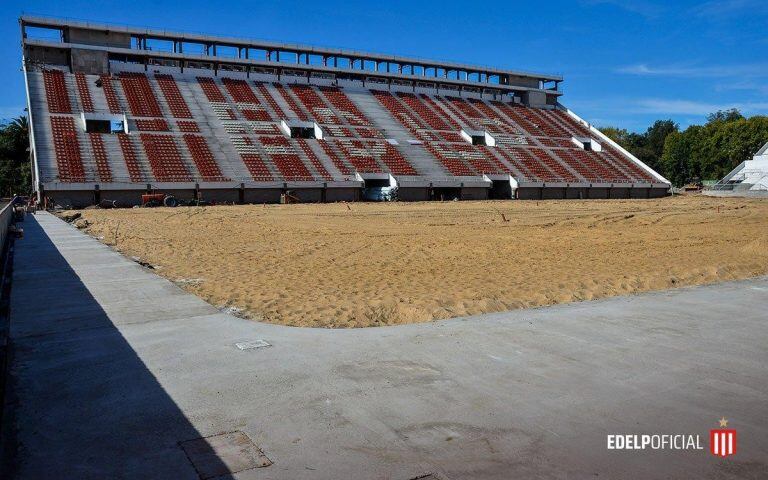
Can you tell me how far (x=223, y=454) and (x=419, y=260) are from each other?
10229 millimetres

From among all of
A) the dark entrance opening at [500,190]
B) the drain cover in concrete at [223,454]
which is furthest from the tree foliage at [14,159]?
the drain cover in concrete at [223,454]

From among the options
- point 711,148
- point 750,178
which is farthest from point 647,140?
point 750,178

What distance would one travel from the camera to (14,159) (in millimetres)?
64938

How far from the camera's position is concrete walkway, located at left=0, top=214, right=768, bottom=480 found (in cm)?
377

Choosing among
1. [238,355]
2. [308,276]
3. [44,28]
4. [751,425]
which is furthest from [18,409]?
[44,28]

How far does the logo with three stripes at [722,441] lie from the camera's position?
3936mm

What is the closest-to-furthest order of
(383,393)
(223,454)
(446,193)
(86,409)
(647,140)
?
1. (223,454)
2. (86,409)
3. (383,393)
4. (446,193)
5. (647,140)

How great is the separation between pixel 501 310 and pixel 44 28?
53.8 m

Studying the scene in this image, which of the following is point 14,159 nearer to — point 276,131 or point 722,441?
point 276,131

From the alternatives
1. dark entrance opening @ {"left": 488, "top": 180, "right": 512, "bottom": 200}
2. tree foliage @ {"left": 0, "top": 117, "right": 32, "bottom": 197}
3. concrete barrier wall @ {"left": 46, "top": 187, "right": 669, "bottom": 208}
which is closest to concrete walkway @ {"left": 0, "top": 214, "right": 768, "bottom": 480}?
concrete barrier wall @ {"left": 46, "top": 187, "right": 669, "bottom": 208}

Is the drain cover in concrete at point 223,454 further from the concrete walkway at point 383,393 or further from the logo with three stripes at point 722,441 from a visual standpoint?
the logo with three stripes at point 722,441

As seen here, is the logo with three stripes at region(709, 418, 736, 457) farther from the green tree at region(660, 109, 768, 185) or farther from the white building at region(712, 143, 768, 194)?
the green tree at region(660, 109, 768, 185)

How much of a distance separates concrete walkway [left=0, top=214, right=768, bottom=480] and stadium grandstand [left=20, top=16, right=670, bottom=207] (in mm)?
34081

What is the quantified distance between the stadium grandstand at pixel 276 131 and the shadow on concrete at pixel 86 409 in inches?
1300
